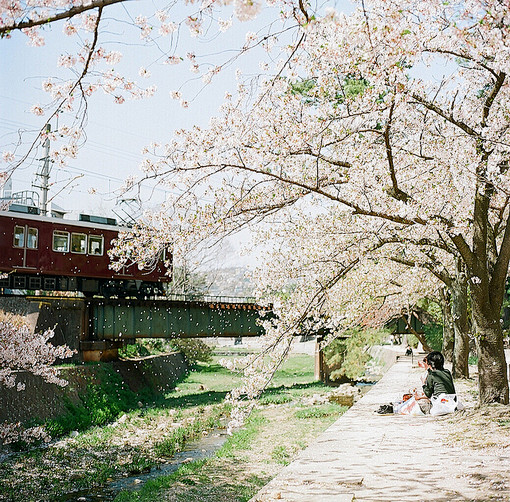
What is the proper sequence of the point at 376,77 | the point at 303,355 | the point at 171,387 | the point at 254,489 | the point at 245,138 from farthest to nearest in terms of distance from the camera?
the point at 303,355 → the point at 171,387 → the point at 254,489 → the point at 245,138 → the point at 376,77

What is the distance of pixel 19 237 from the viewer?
61.5 ft

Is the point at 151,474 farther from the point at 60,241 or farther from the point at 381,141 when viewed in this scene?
the point at 60,241

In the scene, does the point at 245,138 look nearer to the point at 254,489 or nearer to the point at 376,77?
the point at 376,77

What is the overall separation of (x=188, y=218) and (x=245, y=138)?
1328 mm

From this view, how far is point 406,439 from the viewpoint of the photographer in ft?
26.1

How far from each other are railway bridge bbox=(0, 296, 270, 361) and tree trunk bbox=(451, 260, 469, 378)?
739cm

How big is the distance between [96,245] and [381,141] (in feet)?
43.7

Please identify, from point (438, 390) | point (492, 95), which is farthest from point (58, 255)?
point (492, 95)

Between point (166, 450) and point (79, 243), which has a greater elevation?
point (79, 243)

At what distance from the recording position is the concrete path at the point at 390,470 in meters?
5.28

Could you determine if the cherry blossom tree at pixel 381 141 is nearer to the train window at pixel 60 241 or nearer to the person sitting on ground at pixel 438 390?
the person sitting on ground at pixel 438 390

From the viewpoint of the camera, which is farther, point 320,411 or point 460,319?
point 320,411

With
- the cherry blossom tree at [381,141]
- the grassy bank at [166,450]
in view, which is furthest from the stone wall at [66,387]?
the cherry blossom tree at [381,141]

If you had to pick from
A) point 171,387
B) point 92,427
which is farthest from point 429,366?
point 171,387
